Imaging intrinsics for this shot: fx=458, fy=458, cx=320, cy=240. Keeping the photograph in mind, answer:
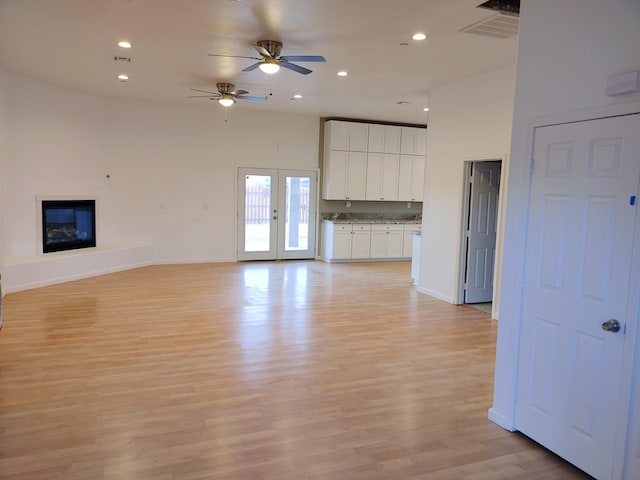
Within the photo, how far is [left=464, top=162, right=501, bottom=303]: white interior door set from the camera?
651 centimetres

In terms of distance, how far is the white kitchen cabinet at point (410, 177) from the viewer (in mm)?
10609

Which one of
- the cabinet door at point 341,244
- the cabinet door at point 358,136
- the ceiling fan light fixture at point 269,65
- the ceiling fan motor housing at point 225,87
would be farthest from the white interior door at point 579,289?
the cabinet door at point 358,136

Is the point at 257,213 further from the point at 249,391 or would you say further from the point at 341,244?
the point at 249,391

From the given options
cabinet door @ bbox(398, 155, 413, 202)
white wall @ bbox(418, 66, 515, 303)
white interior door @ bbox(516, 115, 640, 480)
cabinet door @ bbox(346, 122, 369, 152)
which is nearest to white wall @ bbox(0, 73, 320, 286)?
cabinet door @ bbox(346, 122, 369, 152)

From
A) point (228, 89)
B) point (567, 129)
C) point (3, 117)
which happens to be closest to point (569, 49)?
point (567, 129)

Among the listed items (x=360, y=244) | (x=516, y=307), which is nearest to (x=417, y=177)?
(x=360, y=244)

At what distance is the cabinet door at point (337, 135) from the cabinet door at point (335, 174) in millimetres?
129

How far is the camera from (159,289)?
23.4 feet

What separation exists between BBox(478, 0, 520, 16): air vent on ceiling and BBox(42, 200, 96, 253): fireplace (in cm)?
716

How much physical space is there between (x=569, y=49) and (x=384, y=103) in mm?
5790

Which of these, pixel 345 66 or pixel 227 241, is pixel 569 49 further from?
pixel 227 241

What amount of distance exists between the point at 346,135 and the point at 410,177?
186 cm

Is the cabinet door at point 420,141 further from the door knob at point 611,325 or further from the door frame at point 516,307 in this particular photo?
the door knob at point 611,325

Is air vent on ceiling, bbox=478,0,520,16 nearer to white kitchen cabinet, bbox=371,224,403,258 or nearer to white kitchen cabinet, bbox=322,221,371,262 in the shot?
white kitchen cabinet, bbox=322,221,371,262
